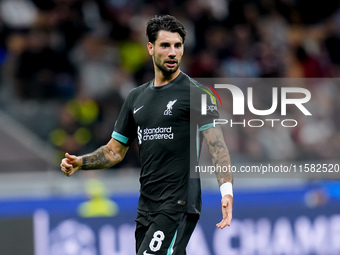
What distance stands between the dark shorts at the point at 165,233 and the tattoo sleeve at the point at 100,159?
0.67 m

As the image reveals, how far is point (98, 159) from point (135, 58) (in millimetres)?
5935

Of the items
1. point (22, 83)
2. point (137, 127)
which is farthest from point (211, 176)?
point (137, 127)

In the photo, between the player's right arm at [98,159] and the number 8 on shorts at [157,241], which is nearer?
the number 8 on shorts at [157,241]

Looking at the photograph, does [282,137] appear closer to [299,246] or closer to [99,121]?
[299,246]

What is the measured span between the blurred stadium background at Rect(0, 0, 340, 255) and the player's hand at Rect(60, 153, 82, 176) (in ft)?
10.7

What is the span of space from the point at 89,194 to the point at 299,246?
2.79 m

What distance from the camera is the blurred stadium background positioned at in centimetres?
908

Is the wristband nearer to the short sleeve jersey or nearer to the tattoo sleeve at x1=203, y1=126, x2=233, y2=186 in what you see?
the tattoo sleeve at x1=203, y1=126, x2=233, y2=186

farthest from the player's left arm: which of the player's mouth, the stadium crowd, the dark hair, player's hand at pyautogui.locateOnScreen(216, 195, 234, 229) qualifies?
the stadium crowd

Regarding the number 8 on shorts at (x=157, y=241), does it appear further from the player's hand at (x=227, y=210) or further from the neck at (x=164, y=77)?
the neck at (x=164, y=77)

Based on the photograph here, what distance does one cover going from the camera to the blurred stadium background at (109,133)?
908 centimetres

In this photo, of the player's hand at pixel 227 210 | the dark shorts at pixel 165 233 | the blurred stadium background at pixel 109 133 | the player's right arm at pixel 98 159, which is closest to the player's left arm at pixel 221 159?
the player's hand at pixel 227 210

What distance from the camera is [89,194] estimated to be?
923 cm

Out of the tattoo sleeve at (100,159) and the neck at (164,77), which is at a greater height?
the neck at (164,77)
